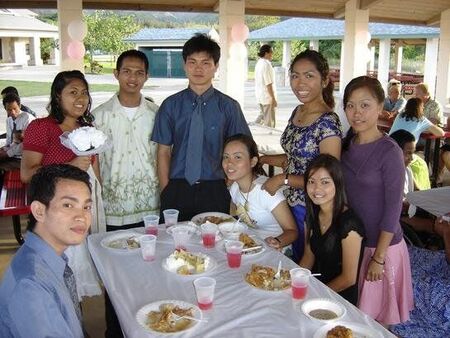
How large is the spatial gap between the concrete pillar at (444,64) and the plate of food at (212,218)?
11160mm

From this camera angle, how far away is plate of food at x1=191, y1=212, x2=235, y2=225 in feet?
9.16

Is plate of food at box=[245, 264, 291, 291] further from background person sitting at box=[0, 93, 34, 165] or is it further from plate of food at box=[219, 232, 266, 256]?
background person sitting at box=[0, 93, 34, 165]

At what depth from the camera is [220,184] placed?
3109 mm

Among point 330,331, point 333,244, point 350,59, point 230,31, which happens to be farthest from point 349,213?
point 350,59

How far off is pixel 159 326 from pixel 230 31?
7.99 meters

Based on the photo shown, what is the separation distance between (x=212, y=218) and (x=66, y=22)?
231 inches

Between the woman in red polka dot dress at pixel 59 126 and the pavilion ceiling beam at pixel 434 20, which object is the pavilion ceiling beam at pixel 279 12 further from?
the woman in red polka dot dress at pixel 59 126

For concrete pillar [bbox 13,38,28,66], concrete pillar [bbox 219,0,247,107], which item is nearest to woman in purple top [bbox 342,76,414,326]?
concrete pillar [bbox 219,0,247,107]

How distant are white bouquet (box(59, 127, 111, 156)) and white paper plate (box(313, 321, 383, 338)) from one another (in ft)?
5.39

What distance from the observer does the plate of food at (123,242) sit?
8.00 feet

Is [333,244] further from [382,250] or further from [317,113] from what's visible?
[317,113]

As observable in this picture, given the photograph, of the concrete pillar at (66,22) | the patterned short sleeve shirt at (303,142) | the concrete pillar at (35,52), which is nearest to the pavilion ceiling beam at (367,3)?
the concrete pillar at (66,22)

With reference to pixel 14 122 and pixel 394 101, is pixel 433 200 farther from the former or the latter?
pixel 394 101

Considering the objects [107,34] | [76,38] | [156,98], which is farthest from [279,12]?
[107,34]
